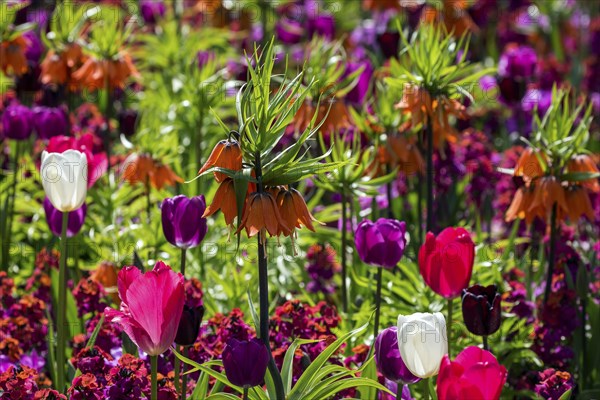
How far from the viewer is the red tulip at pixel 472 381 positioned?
1.86 meters

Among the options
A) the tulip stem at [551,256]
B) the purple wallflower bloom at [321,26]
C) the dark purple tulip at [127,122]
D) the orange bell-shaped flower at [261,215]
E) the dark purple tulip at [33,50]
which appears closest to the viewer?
the orange bell-shaped flower at [261,215]

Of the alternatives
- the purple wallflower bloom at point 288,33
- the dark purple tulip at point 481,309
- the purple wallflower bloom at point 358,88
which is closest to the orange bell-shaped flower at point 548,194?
the dark purple tulip at point 481,309

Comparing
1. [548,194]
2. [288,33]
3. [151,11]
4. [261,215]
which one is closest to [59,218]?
[261,215]

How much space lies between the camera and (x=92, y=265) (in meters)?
3.76

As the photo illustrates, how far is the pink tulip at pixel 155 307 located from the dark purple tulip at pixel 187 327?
14cm

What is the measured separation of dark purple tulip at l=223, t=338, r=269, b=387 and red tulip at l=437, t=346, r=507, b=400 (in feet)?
1.21

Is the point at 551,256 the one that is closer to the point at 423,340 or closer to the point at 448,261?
the point at 448,261

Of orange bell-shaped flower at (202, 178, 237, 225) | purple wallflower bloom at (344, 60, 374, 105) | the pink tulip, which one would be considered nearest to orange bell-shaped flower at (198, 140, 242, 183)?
orange bell-shaped flower at (202, 178, 237, 225)

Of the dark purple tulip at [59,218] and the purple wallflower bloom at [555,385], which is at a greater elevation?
the dark purple tulip at [59,218]

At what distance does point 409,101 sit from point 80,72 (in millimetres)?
1520

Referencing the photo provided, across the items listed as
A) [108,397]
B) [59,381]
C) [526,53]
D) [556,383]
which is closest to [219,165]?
[108,397]

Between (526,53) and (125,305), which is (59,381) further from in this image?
(526,53)

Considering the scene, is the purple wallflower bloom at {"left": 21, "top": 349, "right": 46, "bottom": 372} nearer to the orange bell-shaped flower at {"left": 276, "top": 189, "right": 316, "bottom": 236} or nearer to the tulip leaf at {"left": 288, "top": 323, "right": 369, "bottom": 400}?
the tulip leaf at {"left": 288, "top": 323, "right": 369, "bottom": 400}

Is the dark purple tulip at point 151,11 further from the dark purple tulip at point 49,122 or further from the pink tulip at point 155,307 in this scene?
the pink tulip at point 155,307
